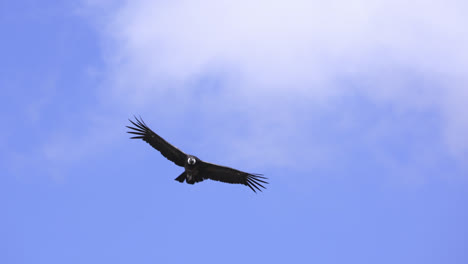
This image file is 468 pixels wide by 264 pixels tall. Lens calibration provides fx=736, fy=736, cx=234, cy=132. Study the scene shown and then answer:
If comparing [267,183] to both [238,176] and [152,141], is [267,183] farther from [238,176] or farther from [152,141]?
[152,141]

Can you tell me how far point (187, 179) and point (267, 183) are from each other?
3660mm

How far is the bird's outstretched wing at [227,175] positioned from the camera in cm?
3366

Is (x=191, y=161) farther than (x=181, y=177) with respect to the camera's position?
No

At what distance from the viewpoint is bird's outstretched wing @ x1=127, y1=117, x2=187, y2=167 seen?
3294cm

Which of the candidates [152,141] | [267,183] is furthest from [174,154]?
[267,183]

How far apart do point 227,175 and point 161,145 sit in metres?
3.40

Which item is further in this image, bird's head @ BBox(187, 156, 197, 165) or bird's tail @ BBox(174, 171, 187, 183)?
bird's tail @ BBox(174, 171, 187, 183)

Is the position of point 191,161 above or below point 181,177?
above

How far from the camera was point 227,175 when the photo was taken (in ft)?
112

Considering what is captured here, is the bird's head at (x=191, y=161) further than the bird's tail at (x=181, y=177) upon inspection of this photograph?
No

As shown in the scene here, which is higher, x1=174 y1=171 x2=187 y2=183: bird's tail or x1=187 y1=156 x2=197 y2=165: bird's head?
x1=187 y1=156 x2=197 y2=165: bird's head

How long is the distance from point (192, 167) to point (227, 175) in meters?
1.97

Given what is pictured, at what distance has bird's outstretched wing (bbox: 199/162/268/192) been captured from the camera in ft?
110

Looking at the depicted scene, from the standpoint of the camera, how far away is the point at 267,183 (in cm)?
3362
